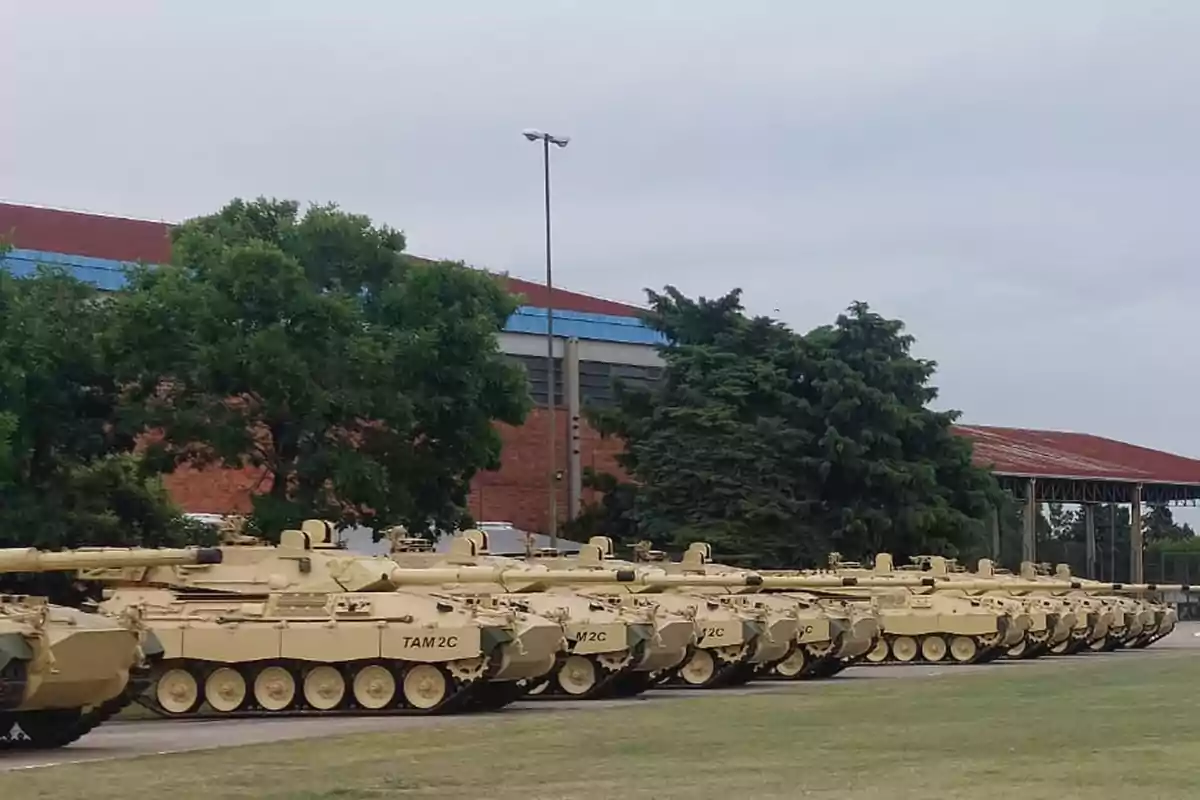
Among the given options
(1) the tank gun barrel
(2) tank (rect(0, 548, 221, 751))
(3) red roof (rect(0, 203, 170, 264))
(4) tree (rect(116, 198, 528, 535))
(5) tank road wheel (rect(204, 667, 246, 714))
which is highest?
(3) red roof (rect(0, 203, 170, 264))

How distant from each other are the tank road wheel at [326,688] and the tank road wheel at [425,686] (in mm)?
782

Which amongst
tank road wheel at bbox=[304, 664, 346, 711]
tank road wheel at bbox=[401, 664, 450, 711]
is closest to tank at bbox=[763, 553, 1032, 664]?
tank road wheel at bbox=[401, 664, 450, 711]

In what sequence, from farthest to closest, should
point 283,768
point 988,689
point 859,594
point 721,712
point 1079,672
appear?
1. point 859,594
2. point 1079,672
3. point 988,689
4. point 721,712
5. point 283,768

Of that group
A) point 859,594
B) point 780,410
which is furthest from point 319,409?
point 780,410

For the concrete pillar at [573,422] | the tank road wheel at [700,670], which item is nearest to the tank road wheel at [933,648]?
the tank road wheel at [700,670]

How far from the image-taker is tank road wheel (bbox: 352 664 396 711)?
25922 mm

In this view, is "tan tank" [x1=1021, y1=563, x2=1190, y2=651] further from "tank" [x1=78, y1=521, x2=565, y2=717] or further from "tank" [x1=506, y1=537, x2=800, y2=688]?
"tank" [x1=78, y1=521, x2=565, y2=717]

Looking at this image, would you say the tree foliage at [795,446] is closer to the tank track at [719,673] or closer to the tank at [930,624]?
the tank at [930,624]

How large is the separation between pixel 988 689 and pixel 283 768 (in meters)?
14.0

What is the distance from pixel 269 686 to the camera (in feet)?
85.4

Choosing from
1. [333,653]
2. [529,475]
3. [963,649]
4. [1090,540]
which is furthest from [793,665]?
[1090,540]

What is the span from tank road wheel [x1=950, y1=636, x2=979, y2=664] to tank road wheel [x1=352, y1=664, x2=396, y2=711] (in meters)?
18.4

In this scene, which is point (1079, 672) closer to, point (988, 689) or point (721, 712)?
point (988, 689)

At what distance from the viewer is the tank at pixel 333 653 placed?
25656 mm
